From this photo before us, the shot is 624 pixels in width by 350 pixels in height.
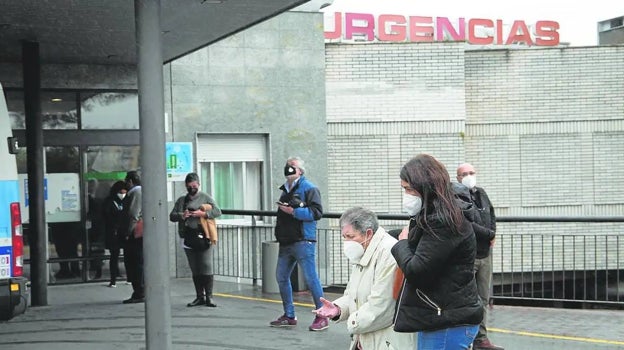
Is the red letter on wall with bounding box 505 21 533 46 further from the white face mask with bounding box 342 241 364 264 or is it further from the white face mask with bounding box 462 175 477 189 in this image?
the white face mask with bounding box 342 241 364 264

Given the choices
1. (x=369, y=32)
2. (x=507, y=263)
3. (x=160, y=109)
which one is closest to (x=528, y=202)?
(x=507, y=263)

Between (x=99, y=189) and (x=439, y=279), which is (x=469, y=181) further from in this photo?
(x=99, y=189)

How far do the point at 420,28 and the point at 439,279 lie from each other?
2377 cm

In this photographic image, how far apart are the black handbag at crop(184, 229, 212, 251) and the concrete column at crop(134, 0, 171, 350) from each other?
3.88m

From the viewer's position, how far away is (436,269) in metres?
4.47

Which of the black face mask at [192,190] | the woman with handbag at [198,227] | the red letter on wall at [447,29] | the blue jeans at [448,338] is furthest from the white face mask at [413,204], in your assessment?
the red letter on wall at [447,29]

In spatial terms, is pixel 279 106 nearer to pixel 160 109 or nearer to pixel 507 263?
pixel 507 263

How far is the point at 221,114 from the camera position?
15719 millimetres

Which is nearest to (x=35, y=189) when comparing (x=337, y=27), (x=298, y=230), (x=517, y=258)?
(x=298, y=230)

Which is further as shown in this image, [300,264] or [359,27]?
[359,27]

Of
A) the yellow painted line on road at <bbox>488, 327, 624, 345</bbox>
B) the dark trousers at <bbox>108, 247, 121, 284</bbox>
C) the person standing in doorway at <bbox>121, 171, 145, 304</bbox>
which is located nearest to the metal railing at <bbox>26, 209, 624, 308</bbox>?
the dark trousers at <bbox>108, 247, 121, 284</bbox>

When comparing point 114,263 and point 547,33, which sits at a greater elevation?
point 547,33

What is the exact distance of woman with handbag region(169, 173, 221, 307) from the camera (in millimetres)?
11391

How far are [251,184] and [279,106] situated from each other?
64.7 inches
